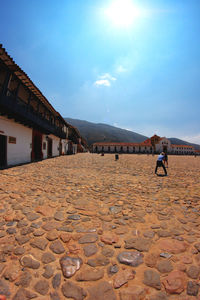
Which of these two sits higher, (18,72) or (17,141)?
(18,72)

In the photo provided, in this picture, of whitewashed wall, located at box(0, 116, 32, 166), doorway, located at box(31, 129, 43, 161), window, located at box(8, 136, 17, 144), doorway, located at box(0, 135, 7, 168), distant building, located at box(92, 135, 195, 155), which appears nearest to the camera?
doorway, located at box(0, 135, 7, 168)

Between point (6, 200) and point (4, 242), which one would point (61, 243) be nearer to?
point (4, 242)

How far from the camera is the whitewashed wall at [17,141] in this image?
431 inches

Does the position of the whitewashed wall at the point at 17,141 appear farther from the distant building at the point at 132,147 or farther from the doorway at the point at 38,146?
the distant building at the point at 132,147

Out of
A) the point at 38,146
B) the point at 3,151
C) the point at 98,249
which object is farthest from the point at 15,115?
the point at 98,249

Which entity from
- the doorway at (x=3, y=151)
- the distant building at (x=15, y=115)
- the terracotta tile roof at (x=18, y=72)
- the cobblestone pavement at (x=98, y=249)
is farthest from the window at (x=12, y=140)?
the cobblestone pavement at (x=98, y=249)

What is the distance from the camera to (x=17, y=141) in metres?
12.3

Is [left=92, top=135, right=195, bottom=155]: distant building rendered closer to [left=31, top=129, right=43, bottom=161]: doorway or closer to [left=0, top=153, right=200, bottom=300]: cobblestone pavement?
[left=31, top=129, right=43, bottom=161]: doorway

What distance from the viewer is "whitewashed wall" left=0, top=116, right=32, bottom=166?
35.9 feet

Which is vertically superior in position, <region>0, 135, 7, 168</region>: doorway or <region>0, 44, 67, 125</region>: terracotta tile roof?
<region>0, 44, 67, 125</region>: terracotta tile roof

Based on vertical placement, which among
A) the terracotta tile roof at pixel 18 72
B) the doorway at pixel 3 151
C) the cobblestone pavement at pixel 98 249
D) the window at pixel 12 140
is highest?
the terracotta tile roof at pixel 18 72

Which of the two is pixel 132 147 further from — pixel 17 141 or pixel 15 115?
pixel 15 115

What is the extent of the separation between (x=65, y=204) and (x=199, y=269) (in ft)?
9.95

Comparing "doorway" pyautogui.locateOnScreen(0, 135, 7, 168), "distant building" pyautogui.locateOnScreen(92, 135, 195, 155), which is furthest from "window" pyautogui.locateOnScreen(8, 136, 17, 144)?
"distant building" pyautogui.locateOnScreen(92, 135, 195, 155)
